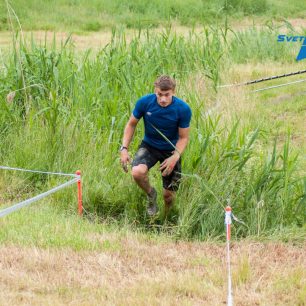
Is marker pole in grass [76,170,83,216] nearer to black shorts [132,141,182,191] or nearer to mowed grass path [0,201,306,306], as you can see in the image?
mowed grass path [0,201,306,306]

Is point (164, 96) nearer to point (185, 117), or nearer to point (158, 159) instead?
point (185, 117)

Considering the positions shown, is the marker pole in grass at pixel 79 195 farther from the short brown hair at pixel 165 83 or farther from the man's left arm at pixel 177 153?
the short brown hair at pixel 165 83

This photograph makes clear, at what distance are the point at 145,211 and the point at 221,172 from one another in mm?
713

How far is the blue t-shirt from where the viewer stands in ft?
19.3

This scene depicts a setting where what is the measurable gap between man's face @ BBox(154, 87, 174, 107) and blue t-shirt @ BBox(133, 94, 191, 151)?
70 millimetres

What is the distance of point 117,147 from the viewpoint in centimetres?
698

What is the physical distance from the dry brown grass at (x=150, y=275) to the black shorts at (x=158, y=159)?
832 mm

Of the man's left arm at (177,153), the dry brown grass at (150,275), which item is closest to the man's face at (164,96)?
the man's left arm at (177,153)

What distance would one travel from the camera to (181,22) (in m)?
24.4

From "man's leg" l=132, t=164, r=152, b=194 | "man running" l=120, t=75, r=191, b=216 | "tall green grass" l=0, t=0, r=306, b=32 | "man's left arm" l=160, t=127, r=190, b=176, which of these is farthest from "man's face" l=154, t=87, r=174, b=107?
"tall green grass" l=0, t=0, r=306, b=32

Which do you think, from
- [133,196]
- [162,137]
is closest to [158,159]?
[162,137]

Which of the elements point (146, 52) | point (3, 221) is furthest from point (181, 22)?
point (3, 221)

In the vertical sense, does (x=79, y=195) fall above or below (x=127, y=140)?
below

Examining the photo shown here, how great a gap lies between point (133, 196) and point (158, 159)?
0.42m
